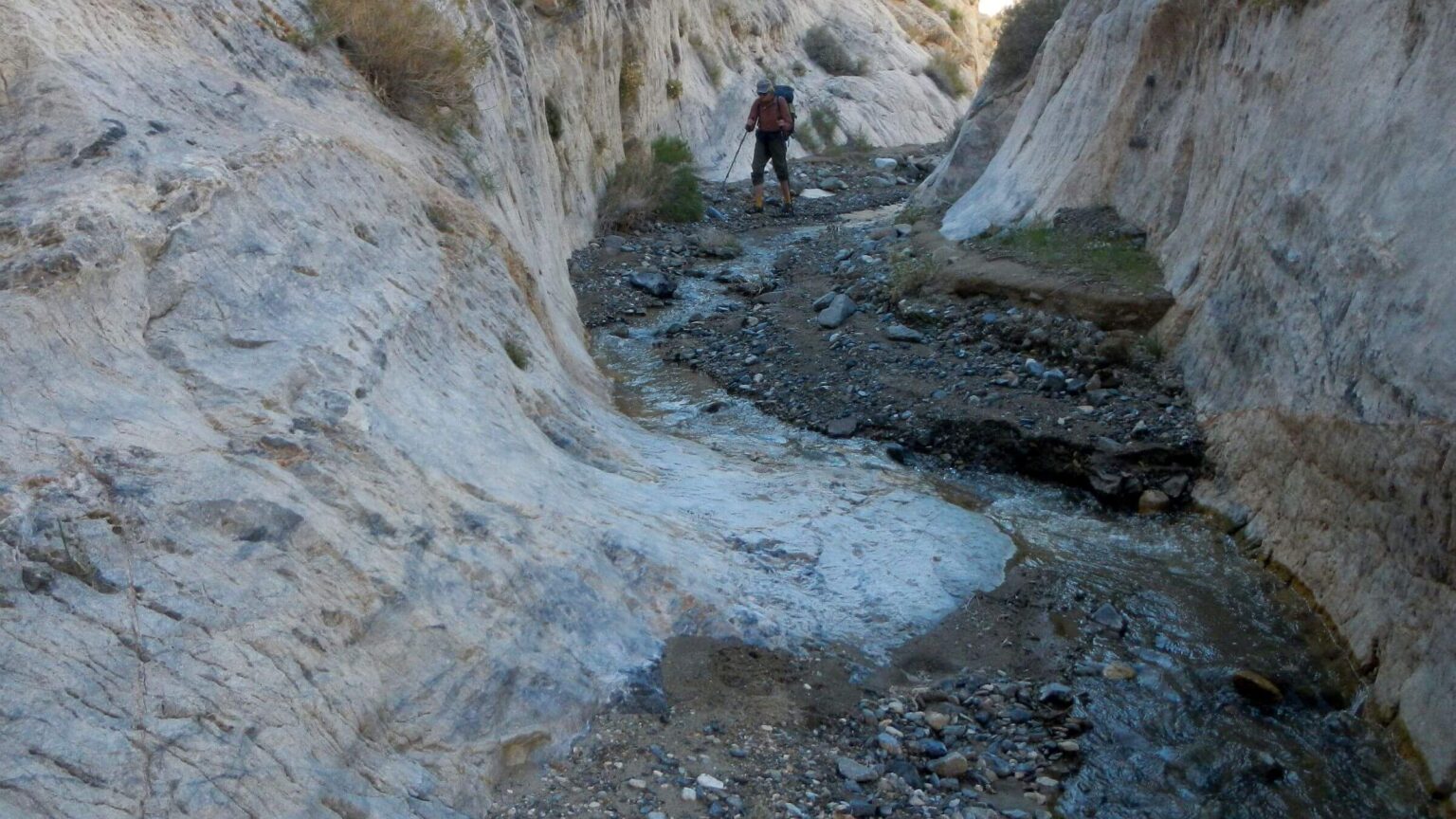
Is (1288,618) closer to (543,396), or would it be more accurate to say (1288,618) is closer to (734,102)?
(543,396)

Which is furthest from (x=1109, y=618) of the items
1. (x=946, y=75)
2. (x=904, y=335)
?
(x=946, y=75)

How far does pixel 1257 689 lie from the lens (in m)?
4.66

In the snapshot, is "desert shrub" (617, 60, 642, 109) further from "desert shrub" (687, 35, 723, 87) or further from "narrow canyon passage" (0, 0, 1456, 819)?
"narrow canyon passage" (0, 0, 1456, 819)

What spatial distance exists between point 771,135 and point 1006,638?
41.3 feet

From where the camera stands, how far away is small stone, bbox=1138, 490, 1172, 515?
6.46 meters

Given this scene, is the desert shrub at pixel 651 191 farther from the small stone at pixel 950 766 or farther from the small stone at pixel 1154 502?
the small stone at pixel 950 766

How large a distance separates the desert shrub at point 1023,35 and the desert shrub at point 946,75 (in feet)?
50.9

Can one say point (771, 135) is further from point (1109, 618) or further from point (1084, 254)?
point (1109, 618)

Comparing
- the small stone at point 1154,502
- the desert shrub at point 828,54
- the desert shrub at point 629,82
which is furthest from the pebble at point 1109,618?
the desert shrub at point 828,54

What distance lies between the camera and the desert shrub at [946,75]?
29.7 m

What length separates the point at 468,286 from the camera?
572cm

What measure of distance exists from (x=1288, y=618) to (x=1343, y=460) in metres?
0.73

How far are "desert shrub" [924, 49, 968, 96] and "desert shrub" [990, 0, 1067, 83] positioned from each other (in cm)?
1552

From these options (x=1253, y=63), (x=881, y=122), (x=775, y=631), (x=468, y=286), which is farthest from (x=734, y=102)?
(x=775, y=631)
